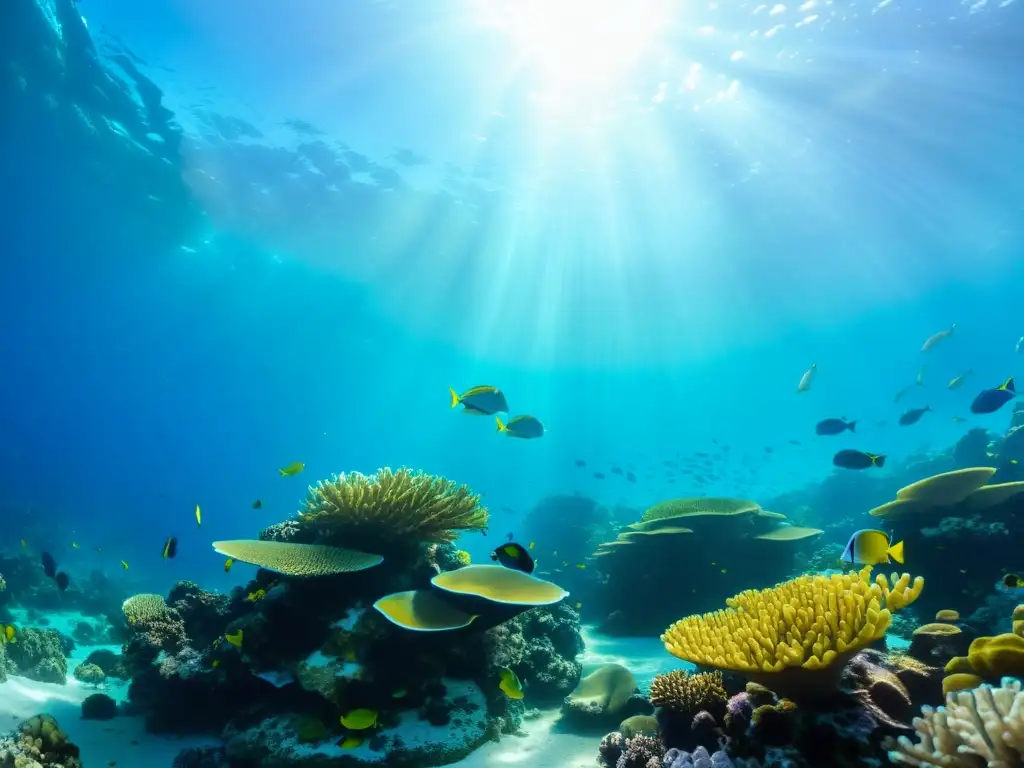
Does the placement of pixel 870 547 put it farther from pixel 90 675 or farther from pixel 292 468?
pixel 90 675

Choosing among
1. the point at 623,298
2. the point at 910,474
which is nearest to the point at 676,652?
the point at 910,474

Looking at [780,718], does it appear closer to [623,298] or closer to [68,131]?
[68,131]

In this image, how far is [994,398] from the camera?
851 centimetres

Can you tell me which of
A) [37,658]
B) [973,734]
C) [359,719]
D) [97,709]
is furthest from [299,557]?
[37,658]

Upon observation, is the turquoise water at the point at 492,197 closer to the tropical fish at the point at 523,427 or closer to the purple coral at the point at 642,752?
the tropical fish at the point at 523,427

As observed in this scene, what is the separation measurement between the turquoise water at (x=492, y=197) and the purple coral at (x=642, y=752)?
18.6 metres

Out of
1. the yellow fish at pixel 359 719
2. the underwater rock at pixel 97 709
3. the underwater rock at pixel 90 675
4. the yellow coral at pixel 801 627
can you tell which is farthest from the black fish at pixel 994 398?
the underwater rock at pixel 90 675

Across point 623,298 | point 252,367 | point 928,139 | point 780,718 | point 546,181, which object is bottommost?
point 780,718

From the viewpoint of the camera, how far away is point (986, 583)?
21.5ft

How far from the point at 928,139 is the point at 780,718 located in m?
28.4

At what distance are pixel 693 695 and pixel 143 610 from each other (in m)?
7.44

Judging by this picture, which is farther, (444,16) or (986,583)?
(444,16)

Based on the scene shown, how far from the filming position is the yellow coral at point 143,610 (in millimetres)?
6764

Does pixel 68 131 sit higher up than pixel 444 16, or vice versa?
pixel 68 131
